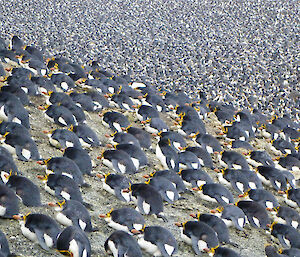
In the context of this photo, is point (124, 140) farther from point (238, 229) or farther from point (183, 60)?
point (183, 60)

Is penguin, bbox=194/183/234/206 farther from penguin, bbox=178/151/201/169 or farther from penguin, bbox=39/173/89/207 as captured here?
penguin, bbox=39/173/89/207

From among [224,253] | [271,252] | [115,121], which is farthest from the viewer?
[115,121]

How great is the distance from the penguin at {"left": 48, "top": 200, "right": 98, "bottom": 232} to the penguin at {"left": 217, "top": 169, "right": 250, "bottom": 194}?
11.9 feet

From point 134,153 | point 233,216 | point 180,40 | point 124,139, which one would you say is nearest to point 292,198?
point 233,216

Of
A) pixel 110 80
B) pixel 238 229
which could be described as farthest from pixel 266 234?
pixel 110 80

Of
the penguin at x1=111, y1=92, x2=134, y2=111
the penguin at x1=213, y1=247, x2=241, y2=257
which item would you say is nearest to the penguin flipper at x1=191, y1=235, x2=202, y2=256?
the penguin at x1=213, y1=247, x2=241, y2=257

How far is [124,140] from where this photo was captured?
9781mm

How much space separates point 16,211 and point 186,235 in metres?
2.25

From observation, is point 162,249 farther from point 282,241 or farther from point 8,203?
point 282,241

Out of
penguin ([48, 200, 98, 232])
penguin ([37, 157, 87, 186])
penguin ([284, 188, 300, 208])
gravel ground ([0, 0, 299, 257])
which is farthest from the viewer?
gravel ground ([0, 0, 299, 257])

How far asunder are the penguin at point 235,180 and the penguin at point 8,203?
14.6 ft

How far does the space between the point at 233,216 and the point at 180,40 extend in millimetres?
18156

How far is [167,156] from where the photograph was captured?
950 cm

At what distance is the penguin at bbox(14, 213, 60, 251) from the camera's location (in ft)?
19.3
